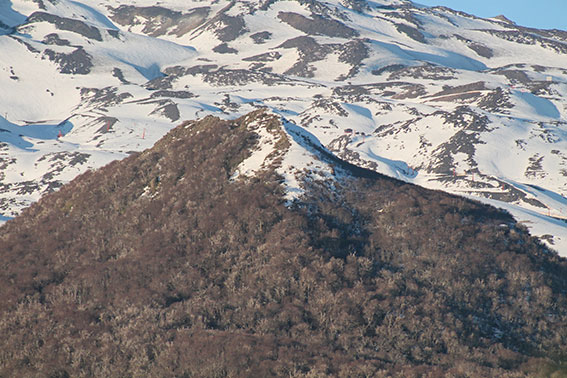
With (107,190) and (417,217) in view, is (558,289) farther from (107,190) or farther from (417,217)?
(107,190)

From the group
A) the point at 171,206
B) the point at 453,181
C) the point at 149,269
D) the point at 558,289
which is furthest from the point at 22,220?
the point at 453,181

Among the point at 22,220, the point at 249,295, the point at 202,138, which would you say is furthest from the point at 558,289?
the point at 22,220

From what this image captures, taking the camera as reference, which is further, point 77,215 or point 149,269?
point 77,215

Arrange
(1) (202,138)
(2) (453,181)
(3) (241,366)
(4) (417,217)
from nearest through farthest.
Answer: (3) (241,366), (4) (417,217), (1) (202,138), (2) (453,181)

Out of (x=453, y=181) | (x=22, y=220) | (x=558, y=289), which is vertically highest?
(x=558, y=289)

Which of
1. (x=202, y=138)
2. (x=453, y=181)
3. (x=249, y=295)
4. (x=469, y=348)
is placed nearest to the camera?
(x=469, y=348)

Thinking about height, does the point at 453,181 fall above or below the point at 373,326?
below
